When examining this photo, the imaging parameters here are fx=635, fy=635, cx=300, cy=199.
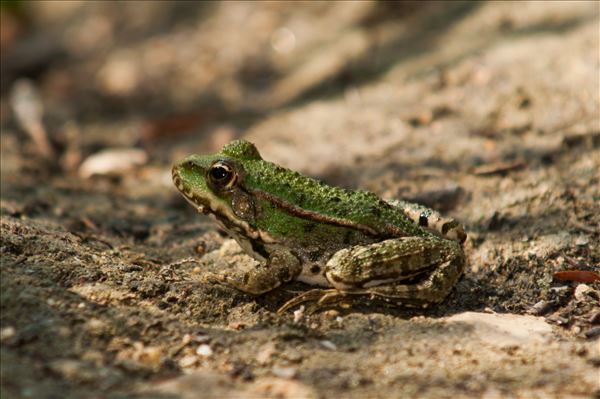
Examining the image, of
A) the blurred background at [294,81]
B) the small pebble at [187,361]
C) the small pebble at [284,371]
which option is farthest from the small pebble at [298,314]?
the blurred background at [294,81]

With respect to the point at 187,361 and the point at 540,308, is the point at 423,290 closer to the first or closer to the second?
the point at 540,308

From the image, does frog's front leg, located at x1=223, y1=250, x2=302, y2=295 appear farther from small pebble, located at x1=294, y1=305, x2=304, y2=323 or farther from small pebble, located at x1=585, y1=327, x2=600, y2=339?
small pebble, located at x1=585, y1=327, x2=600, y2=339

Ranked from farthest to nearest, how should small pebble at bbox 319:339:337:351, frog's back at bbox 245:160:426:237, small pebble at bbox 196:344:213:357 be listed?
1. frog's back at bbox 245:160:426:237
2. small pebble at bbox 319:339:337:351
3. small pebble at bbox 196:344:213:357

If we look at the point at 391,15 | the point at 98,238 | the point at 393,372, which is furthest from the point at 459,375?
the point at 391,15

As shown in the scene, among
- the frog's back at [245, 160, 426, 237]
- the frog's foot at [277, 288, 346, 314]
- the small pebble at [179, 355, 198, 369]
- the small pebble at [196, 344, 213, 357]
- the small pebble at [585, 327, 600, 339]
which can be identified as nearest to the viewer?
the small pebble at [179, 355, 198, 369]

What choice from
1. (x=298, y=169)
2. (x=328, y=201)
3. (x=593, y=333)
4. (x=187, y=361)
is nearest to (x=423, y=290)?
(x=328, y=201)

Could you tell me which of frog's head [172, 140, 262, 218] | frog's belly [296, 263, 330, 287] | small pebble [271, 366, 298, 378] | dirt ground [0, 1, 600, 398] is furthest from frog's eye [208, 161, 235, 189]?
small pebble [271, 366, 298, 378]

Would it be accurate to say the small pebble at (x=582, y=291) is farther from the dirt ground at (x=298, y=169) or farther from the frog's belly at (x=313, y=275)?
the frog's belly at (x=313, y=275)
